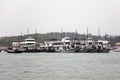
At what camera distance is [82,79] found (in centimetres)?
3247

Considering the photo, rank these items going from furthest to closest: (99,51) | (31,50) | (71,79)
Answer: (31,50)
(99,51)
(71,79)

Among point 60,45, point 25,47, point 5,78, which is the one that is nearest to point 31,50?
point 25,47

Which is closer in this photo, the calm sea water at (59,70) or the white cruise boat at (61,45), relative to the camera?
the calm sea water at (59,70)

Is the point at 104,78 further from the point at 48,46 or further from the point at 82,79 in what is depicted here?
the point at 48,46

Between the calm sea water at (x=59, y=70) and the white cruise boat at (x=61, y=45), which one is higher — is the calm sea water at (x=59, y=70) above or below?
below

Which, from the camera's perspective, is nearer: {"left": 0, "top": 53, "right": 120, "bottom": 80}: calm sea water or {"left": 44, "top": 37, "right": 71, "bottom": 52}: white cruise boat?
{"left": 0, "top": 53, "right": 120, "bottom": 80}: calm sea water

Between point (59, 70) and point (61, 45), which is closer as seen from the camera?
point (59, 70)

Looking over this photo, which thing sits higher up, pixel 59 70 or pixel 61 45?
pixel 61 45

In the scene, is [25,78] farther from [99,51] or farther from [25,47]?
[25,47]

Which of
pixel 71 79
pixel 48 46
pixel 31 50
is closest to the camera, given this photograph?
pixel 71 79

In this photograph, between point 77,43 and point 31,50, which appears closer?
point 31,50

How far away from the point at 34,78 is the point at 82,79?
4.29 metres

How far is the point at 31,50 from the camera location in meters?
130

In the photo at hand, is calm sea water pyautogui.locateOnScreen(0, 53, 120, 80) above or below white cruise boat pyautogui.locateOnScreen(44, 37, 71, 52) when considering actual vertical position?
below
